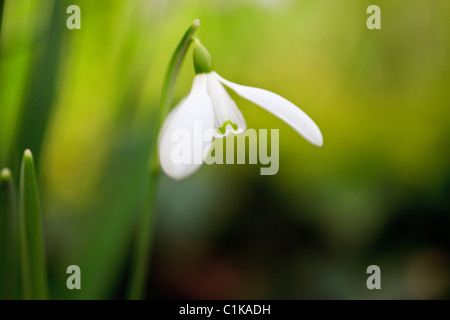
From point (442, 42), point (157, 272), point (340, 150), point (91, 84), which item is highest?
point (442, 42)

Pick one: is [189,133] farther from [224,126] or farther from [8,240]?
[8,240]

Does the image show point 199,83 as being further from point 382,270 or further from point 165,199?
point 382,270

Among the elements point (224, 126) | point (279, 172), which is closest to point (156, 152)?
point (224, 126)

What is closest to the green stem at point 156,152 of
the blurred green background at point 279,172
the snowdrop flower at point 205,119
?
the snowdrop flower at point 205,119

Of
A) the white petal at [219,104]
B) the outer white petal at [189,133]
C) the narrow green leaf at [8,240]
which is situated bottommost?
the narrow green leaf at [8,240]

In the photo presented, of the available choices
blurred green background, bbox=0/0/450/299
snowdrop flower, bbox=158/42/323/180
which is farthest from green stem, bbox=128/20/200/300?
blurred green background, bbox=0/0/450/299

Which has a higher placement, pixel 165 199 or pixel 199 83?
pixel 199 83

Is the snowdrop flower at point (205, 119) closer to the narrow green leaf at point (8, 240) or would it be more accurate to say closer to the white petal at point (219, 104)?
the white petal at point (219, 104)
